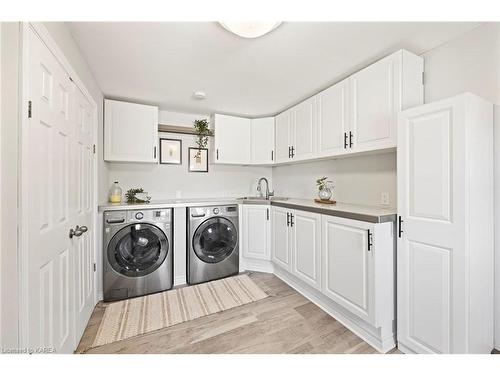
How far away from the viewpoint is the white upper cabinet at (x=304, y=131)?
2.34 m

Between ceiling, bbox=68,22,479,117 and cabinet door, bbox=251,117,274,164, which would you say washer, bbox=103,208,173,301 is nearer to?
ceiling, bbox=68,22,479,117

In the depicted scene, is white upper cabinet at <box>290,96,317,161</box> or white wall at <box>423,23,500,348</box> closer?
white wall at <box>423,23,500,348</box>

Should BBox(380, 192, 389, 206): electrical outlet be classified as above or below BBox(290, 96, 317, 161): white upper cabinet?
below

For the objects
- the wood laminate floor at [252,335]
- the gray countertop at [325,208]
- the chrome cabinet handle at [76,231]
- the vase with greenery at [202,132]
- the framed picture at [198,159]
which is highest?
the vase with greenery at [202,132]

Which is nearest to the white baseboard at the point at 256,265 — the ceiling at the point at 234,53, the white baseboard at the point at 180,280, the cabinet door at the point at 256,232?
the cabinet door at the point at 256,232

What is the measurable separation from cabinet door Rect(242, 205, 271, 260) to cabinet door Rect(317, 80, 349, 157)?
3.47 ft

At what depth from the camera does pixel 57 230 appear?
118 cm

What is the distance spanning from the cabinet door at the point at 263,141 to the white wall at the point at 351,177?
0.44m

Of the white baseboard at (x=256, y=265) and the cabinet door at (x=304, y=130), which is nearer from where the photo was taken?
the cabinet door at (x=304, y=130)

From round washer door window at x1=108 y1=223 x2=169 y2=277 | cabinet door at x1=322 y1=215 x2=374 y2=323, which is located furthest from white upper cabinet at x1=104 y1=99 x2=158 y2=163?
cabinet door at x1=322 y1=215 x2=374 y2=323

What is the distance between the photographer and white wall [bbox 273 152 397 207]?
1.94 m

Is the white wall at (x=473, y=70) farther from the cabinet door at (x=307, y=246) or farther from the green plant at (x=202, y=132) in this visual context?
the green plant at (x=202, y=132)
